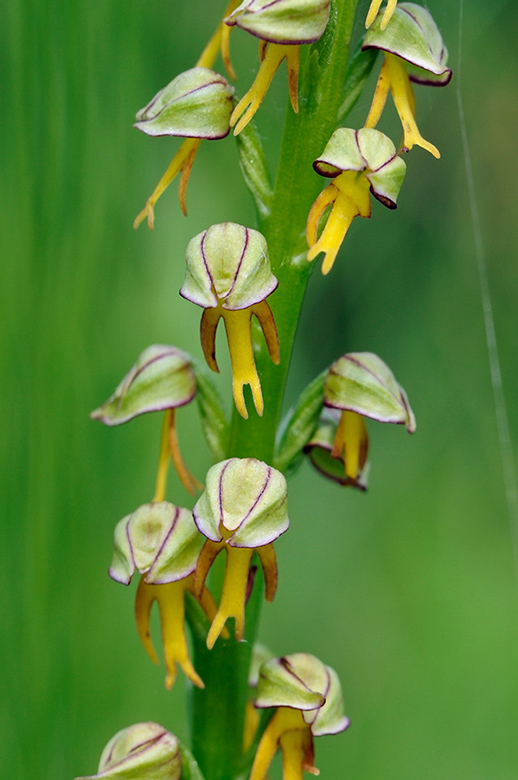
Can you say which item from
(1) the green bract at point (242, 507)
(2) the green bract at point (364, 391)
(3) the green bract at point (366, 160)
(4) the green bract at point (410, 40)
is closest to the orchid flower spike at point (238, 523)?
(1) the green bract at point (242, 507)

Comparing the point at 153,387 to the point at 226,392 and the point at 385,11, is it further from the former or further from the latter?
the point at 226,392

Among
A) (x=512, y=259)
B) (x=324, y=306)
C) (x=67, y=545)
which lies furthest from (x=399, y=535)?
(x=67, y=545)

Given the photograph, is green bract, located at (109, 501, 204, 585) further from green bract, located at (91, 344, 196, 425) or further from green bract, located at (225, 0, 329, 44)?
green bract, located at (225, 0, 329, 44)

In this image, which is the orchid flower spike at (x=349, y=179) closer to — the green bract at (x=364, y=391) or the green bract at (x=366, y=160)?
the green bract at (x=366, y=160)

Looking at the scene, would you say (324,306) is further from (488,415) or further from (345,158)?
(345,158)

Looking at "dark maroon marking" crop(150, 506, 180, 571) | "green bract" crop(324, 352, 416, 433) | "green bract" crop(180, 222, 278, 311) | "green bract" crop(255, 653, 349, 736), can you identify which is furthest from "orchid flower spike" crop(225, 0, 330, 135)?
"green bract" crop(255, 653, 349, 736)

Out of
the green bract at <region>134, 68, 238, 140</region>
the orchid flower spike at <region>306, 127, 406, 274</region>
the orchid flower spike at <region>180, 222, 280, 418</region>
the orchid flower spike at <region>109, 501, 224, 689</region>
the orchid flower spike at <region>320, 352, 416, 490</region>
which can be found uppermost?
the green bract at <region>134, 68, 238, 140</region>
